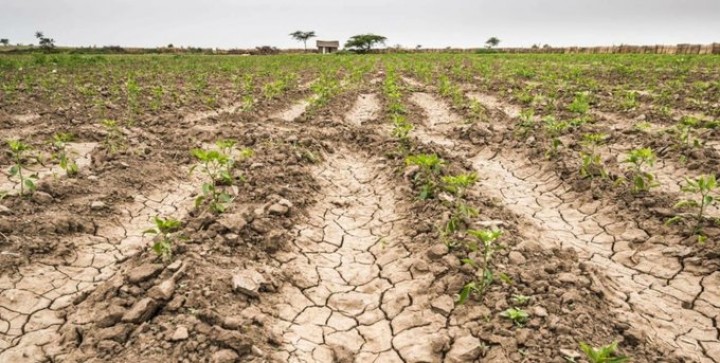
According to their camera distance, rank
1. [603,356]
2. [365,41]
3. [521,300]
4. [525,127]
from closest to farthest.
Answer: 1. [603,356]
2. [521,300]
3. [525,127]
4. [365,41]

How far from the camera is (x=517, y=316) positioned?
100 inches

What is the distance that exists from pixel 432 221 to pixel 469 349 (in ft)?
5.19

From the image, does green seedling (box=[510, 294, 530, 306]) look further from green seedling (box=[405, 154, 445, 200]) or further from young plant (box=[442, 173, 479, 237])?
green seedling (box=[405, 154, 445, 200])

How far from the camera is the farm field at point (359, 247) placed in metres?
2.54

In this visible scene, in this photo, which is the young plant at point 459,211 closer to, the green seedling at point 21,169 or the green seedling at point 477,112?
the green seedling at point 21,169

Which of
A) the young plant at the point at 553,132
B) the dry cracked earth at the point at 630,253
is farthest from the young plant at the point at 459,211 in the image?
the young plant at the point at 553,132

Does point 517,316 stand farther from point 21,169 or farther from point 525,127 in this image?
point 21,169

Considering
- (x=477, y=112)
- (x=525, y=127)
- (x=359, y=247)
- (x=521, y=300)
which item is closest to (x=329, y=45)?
(x=477, y=112)

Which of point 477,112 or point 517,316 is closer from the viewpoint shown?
point 517,316

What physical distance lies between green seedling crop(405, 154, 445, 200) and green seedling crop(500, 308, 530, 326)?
1.87 meters

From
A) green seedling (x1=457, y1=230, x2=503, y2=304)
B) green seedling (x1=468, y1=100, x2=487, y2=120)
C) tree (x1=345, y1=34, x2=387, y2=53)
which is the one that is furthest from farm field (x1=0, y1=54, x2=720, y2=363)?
tree (x1=345, y1=34, x2=387, y2=53)

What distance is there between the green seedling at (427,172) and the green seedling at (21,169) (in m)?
3.59

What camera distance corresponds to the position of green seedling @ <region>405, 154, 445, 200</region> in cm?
429

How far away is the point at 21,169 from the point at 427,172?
4986mm
